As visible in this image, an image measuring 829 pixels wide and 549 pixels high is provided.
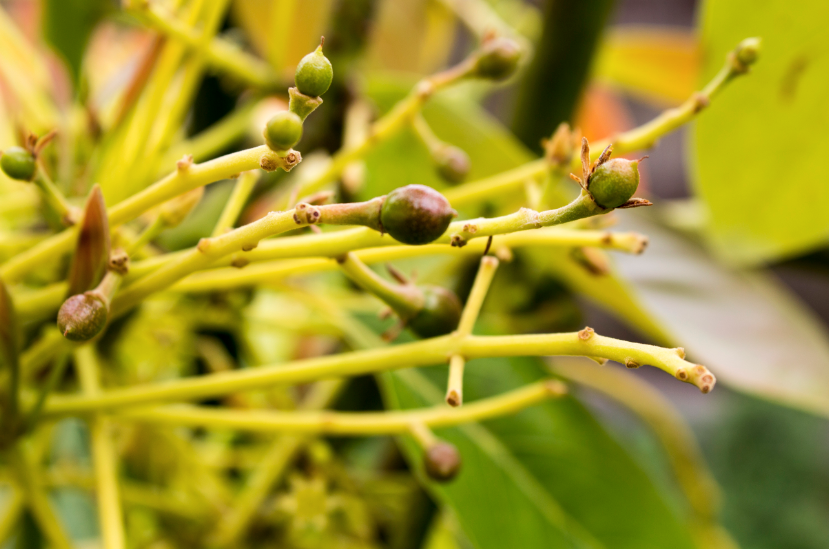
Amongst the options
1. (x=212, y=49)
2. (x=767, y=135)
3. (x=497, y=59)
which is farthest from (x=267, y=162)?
(x=767, y=135)

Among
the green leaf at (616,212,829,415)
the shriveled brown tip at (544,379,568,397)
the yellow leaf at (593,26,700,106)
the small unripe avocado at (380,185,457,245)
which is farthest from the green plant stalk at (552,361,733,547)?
the small unripe avocado at (380,185,457,245)

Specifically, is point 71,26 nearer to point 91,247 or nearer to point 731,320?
point 91,247

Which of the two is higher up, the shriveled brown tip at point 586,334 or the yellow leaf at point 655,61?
the yellow leaf at point 655,61

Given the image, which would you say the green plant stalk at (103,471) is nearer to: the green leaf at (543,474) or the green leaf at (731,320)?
the green leaf at (543,474)

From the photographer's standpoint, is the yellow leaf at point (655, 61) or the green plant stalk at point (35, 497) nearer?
the green plant stalk at point (35, 497)

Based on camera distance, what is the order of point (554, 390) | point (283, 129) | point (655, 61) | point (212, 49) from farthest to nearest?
point (655, 61) < point (212, 49) < point (554, 390) < point (283, 129)

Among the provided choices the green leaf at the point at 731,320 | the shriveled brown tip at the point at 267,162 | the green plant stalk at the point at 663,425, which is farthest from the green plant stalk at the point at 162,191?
the green plant stalk at the point at 663,425

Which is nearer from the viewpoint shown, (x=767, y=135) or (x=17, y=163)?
(x=17, y=163)
